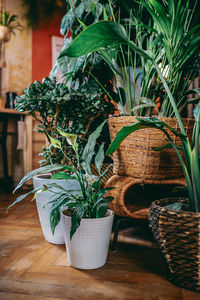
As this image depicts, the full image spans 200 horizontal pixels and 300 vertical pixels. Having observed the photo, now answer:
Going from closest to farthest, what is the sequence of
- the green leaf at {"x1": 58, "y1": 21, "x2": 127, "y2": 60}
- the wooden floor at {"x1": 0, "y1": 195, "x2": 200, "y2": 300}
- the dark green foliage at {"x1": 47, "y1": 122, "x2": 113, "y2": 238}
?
the green leaf at {"x1": 58, "y1": 21, "x2": 127, "y2": 60}
the wooden floor at {"x1": 0, "y1": 195, "x2": 200, "y2": 300}
the dark green foliage at {"x1": 47, "y1": 122, "x2": 113, "y2": 238}

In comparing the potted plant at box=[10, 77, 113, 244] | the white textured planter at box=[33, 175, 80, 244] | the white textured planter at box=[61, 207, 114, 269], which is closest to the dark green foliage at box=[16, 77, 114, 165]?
the potted plant at box=[10, 77, 113, 244]

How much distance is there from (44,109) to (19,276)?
678 mm

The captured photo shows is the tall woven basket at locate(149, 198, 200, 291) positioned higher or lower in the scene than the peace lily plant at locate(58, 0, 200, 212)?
lower

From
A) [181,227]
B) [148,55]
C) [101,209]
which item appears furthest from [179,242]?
[148,55]

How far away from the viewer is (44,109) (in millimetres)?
1212

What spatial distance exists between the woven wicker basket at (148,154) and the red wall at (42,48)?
8.99 ft

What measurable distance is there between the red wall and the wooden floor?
2761 mm

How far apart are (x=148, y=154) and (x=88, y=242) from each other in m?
0.42

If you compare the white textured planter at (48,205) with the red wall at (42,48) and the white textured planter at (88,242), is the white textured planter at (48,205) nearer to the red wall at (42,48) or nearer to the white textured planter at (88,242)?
the white textured planter at (88,242)

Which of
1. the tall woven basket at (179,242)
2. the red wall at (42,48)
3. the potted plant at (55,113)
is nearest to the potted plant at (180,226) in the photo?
the tall woven basket at (179,242)

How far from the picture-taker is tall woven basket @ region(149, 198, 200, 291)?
31.2 inches

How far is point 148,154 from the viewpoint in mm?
1115

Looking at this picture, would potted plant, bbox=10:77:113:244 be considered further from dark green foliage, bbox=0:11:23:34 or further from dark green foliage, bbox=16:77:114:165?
dark green foliage, bbox=0:11:23:34

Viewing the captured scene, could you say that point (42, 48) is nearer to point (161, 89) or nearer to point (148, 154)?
point (161, 89)
